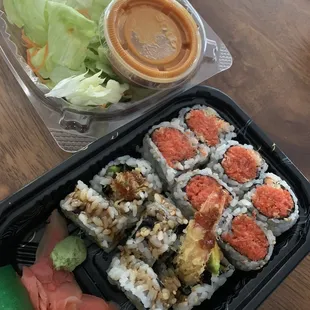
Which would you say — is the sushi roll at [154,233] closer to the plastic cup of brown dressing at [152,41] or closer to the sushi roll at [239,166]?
the sushi roll at [239,166]

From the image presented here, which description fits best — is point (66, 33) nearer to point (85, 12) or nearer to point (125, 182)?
point (85, 12)

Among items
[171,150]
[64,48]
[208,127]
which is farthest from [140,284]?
[64,48]

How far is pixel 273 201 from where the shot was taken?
5.45 feet

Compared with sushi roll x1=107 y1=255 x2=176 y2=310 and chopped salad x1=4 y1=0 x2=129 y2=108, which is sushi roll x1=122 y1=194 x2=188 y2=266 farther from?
chopped salad x1=4 y1=0 x2=129 y2=108

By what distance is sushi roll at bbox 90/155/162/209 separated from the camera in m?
1.57

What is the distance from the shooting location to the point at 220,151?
171 centimetres

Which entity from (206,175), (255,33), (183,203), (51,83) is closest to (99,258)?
(183,203)

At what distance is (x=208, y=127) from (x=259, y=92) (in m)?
0.31

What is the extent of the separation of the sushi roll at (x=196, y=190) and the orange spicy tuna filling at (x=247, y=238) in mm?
70

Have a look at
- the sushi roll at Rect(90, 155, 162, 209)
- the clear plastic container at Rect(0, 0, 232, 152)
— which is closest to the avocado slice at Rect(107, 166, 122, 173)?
the sushi roll at Rect(90, 155, 162, 209)

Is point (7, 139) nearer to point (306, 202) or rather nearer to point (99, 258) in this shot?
point (99, 258)

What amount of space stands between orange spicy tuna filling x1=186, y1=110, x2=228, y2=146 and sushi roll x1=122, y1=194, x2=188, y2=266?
0.29 metres

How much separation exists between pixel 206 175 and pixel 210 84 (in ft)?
1.28

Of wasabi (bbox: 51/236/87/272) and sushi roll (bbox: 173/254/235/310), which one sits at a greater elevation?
sushi roll (bbox: 173/254/235/310)
